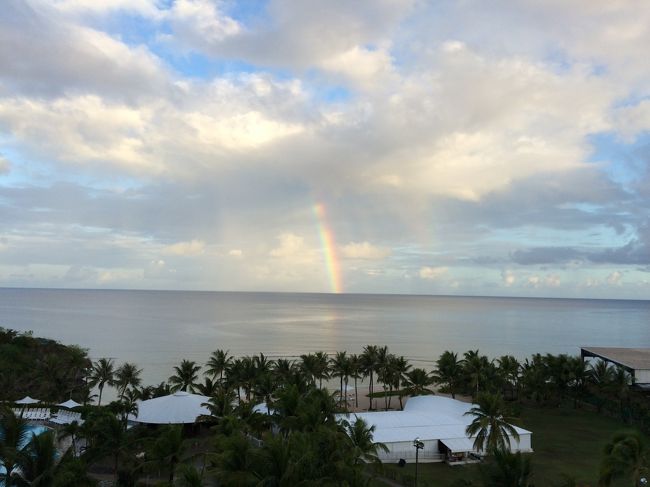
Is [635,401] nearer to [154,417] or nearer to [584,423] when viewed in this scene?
[584,423]

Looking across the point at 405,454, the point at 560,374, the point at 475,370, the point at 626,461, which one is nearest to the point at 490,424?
the point at 405,454

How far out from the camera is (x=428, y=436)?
4500 centimetres

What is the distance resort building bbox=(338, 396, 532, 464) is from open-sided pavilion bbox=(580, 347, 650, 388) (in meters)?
27.8

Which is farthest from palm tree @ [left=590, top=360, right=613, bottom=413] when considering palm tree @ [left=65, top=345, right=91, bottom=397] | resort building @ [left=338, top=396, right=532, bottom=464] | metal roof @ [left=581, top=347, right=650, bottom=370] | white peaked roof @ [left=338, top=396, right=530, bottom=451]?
palm tree @ [left=65, top=345, right=91, bottom=397]

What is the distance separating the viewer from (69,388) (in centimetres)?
6375

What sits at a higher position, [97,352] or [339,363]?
[339,363]

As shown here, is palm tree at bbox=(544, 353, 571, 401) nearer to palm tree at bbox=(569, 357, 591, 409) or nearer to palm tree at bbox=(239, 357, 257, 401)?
palm tree at bbox=(569, 357, 591, 409)

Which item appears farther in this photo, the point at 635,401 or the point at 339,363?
the point at 339,363

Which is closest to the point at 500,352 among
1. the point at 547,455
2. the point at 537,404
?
the point at 537,404

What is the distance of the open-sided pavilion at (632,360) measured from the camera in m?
63.8

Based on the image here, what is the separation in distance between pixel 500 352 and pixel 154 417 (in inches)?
4538

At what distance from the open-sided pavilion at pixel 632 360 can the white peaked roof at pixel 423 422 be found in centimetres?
2631

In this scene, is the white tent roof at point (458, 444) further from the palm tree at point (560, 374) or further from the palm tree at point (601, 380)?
the palm tree at point (601, 380)

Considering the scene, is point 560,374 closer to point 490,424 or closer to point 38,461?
point 490,424
